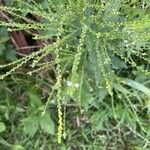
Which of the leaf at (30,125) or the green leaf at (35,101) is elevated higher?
the green leaf at (35,101)

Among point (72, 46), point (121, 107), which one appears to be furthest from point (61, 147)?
point (72, 46)

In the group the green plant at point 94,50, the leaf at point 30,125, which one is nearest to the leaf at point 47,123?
the leaf at point 30,125

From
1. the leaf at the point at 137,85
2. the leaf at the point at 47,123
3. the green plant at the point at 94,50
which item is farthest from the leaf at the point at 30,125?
the leaf at the point at 137,85

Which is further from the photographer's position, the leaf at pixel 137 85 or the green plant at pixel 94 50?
the leaf at pixel 137 85

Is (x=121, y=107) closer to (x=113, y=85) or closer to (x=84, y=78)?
(x=113, y=85)

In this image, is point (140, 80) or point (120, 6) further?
point (140, 80)

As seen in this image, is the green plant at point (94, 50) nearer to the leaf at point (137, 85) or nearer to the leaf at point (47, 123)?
the leaf at point (137, 85)

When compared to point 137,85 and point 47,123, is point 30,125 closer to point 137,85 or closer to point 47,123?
point 47,123
